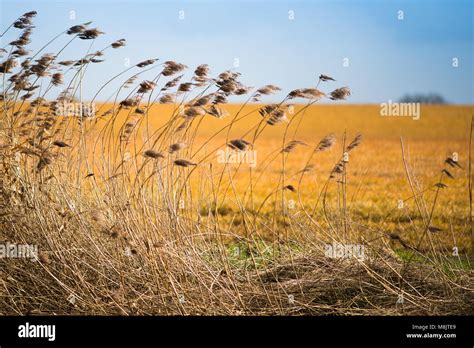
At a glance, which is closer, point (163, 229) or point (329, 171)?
point (163, 229)

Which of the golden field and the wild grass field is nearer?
the wild grass field

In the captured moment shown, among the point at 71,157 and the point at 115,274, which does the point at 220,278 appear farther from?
the point at 71,157

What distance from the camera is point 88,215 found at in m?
5.01

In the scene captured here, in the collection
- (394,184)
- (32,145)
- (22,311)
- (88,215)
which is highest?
(32,145)

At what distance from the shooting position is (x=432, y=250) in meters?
4.97

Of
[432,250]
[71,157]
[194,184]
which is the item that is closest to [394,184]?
[194,184]

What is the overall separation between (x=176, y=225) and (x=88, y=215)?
2.61 feet

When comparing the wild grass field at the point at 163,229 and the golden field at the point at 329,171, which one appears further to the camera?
the golden field at the point at 329,171
